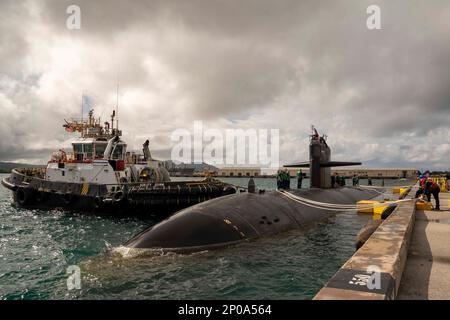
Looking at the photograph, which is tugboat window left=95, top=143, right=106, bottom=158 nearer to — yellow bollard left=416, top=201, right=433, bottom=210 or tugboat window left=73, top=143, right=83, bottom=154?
tugboat window left=73, top=143, right=83, bottom=154

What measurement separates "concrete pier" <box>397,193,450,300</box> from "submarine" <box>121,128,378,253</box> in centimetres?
502

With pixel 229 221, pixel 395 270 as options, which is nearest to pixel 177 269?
pixel 229 221

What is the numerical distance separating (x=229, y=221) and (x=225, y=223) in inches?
9.0

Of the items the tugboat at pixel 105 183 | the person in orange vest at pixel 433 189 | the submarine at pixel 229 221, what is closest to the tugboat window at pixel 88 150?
the tugboat at pixel 105 183

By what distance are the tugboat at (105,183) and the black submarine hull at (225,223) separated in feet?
23.8

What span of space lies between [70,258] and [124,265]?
3.16 m

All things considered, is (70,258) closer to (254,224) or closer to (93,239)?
(93,239)

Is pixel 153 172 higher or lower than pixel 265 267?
higher

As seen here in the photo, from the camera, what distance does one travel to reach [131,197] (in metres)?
21.0

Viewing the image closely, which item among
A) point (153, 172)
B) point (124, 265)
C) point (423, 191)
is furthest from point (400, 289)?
point (153, 172)

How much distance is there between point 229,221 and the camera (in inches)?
459
